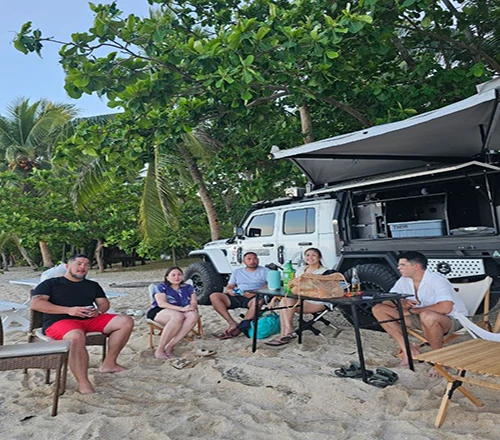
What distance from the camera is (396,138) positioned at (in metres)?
4.67

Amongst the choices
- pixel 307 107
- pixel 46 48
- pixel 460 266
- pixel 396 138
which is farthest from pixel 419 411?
pixel 307 107

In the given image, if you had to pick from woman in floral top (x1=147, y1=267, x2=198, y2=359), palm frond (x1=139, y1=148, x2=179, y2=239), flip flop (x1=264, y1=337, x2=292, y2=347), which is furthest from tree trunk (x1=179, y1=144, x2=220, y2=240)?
flip flop (x1=264, y1=337, x2=292, y2=347)

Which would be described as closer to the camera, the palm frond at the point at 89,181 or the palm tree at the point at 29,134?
the palm frond at the point at 89,181

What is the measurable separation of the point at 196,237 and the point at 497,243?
1262 cm

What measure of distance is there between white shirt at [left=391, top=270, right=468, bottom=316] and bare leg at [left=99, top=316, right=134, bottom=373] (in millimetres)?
2548

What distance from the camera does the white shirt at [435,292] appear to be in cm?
359

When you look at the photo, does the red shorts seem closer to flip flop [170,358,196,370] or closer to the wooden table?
flip flop [170,358,196,370]

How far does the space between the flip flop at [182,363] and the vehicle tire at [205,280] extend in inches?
123

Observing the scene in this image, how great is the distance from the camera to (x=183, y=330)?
4.28 meters

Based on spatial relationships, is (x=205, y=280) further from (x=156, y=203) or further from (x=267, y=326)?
(x=156, y=203)

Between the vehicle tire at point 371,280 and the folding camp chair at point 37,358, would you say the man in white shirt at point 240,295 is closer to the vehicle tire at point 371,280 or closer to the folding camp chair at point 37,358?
the vehicle tire at point 371,280

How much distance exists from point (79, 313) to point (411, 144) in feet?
12.8

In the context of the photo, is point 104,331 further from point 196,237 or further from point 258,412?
point 196,237

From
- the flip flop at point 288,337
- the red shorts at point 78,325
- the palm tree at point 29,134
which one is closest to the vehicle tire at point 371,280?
the flip flop at point 288,337
